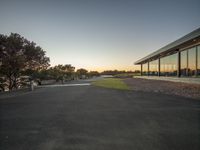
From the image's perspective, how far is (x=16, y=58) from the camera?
1318 cm

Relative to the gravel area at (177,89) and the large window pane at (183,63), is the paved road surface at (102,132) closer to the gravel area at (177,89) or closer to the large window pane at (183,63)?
the gravel area at (177,89)

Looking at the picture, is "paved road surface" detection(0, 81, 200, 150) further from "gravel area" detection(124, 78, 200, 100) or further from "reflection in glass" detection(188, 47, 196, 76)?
"reflection in glass" detection(188, 47, 196, 76)

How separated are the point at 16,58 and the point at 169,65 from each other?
21960mm

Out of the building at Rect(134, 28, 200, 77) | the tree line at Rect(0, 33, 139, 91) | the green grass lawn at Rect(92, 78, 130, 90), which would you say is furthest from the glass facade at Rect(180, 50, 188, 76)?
the tree line at Rect(0, 33, 139, 91)

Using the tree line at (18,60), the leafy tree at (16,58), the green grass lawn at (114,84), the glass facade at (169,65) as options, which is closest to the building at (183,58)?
the glass facade at (169,65)

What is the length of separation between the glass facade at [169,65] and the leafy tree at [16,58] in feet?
63.6

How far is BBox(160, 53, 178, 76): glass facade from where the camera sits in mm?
19667

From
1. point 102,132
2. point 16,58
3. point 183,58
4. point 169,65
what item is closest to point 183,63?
point 183,58

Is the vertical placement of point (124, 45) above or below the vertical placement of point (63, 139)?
above

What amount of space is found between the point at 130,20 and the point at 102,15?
424 cm

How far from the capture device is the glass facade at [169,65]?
1967 centimetres

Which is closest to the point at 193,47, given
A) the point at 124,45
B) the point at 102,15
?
the point at 102,15

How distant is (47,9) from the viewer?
11.5 metres

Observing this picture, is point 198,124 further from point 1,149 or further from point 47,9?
point 47,9
